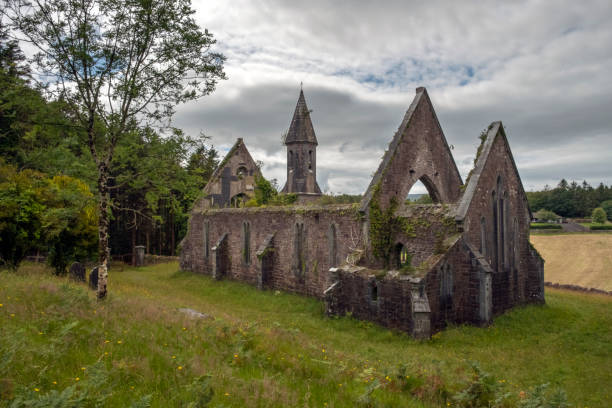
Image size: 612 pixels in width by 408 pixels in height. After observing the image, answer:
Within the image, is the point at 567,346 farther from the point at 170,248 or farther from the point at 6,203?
the point at 170,248

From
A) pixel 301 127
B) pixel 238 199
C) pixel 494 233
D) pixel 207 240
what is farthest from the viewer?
pixel 301 127

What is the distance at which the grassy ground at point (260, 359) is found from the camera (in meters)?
5.97

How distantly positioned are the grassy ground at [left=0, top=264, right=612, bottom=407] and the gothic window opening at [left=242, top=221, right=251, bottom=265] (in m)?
10.2

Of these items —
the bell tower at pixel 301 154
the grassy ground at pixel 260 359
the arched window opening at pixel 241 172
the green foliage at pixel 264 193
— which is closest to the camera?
the grassy ground at pixel 260 359

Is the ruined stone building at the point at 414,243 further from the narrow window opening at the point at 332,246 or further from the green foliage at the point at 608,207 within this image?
the green foliage at the point at 608,207

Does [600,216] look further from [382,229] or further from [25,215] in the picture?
[25,215]

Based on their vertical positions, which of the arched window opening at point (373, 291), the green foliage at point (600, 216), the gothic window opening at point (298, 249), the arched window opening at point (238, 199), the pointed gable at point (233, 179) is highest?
the pointed gable at point (233, 179)

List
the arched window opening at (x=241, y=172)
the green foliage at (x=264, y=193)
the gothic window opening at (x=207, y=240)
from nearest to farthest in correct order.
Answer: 1. the gothic window opening at (x=207, y=240)
2. the green foliage at (x=264, y=193)
3. the arched window opening at (x=241, y=172)

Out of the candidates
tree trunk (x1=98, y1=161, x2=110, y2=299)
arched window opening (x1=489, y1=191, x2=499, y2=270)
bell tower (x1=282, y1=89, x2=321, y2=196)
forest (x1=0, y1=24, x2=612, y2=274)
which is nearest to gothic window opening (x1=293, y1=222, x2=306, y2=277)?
forest (x1=0, y1=24, x2=612, y2=274)

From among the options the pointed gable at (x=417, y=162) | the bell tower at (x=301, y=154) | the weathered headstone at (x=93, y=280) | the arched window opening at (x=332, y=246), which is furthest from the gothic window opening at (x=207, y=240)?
the pointed gable at (x=417, y=162)

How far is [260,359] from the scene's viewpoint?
27.1ft

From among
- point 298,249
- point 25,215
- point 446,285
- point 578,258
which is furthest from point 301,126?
point 578,258

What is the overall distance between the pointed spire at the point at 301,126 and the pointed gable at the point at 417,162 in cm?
1893

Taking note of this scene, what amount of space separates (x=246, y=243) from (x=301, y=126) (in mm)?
17522
